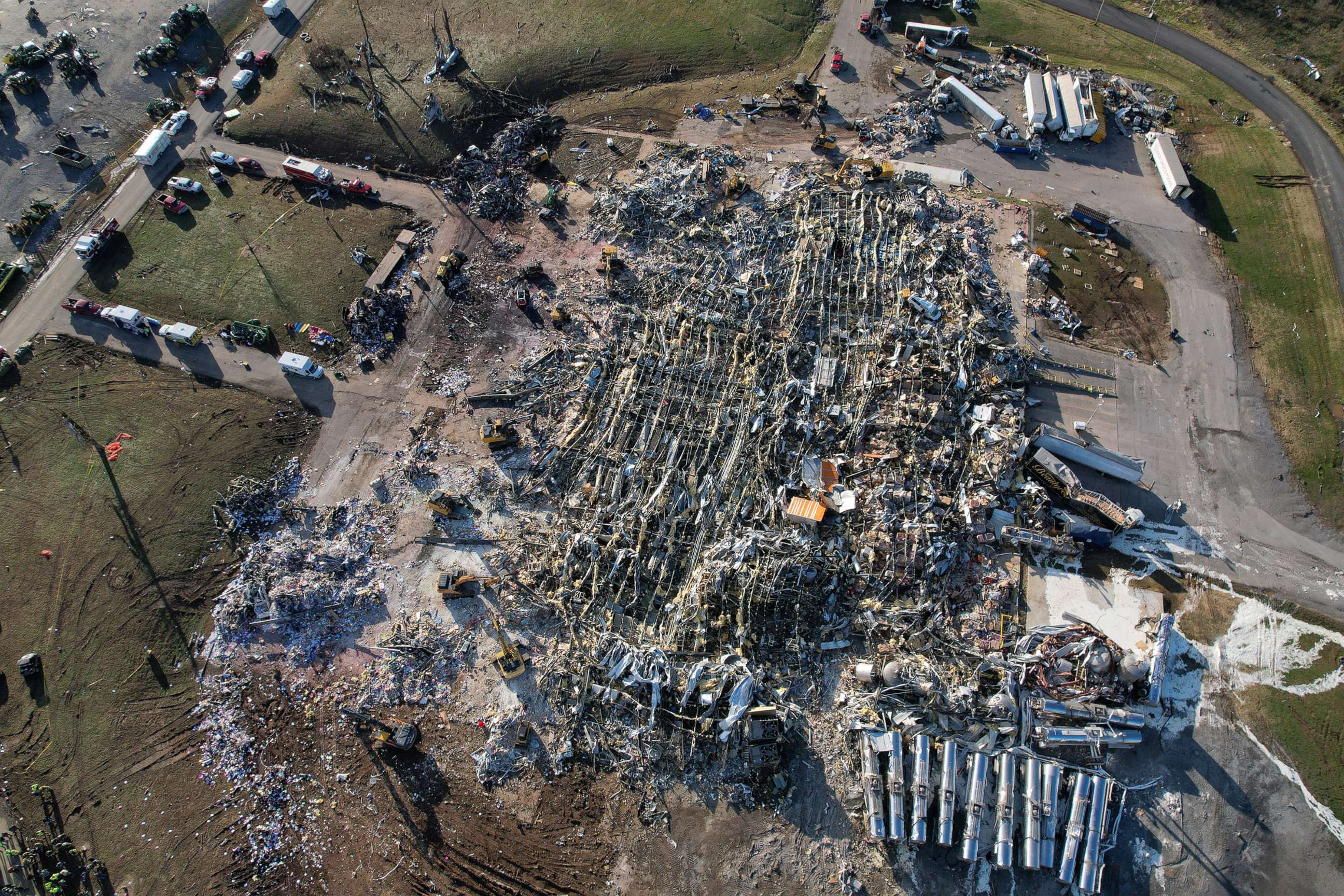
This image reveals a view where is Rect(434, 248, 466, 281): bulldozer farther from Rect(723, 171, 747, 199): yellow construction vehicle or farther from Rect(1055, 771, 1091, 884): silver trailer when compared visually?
Rect(1055, 771, 1091, 884): silver trailer

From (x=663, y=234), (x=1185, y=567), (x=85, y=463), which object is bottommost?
(x=85, y=463)

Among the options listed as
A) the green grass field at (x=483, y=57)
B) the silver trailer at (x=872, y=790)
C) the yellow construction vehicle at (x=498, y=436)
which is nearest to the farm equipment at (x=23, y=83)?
the green grass field at (x=483, y=57)

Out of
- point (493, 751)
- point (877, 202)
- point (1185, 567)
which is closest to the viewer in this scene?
point (493, 751)

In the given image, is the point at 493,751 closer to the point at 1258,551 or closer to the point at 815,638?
the point at 815,638

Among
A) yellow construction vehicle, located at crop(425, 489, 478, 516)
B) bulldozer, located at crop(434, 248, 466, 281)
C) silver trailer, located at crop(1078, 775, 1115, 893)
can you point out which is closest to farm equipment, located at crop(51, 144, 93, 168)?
bulldozer, located at crop(434, 248, 466, 281)

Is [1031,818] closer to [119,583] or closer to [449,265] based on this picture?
[449,265]

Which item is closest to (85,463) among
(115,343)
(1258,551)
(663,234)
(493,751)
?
(115,343)

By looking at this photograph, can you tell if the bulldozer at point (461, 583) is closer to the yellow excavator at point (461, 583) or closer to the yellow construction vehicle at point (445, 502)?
the yellow excavator at point (461, 583)
